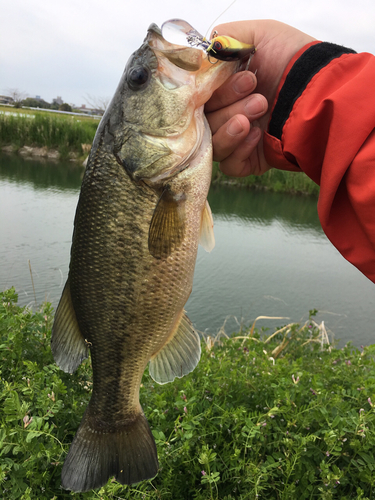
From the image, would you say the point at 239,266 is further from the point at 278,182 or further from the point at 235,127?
the point at 278,182

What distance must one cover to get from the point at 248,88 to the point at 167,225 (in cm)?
80

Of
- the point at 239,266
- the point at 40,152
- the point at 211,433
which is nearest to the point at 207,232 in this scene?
the point at 211,433

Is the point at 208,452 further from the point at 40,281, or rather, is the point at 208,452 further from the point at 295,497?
the point at 40,281

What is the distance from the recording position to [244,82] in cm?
165

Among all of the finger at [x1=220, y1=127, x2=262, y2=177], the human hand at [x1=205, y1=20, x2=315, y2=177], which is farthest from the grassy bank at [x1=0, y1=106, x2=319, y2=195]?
the human hand at [x1=205, y1=20, x2=315, y2=177]

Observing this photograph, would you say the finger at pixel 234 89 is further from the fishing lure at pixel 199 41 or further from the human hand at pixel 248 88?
the fishing lure at pixel 199 41

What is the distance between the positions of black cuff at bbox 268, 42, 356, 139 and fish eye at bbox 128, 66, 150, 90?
607 millimetres

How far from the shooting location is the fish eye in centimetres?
153

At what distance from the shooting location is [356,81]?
1339 mm

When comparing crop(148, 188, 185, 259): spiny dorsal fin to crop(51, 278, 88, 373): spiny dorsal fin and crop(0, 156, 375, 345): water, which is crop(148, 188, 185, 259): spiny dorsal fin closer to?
crop(51, 278, 88, 373): spiny dorsal fin

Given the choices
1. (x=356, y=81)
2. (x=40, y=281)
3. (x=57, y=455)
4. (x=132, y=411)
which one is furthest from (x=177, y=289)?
(x=40, y=281)

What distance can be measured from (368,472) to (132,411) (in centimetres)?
141

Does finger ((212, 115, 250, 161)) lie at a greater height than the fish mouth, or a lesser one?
lesser

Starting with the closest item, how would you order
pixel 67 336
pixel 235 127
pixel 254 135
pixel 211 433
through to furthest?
pixel 67 336
pixel 235 127
pixel 254 135
pixel 211 433
